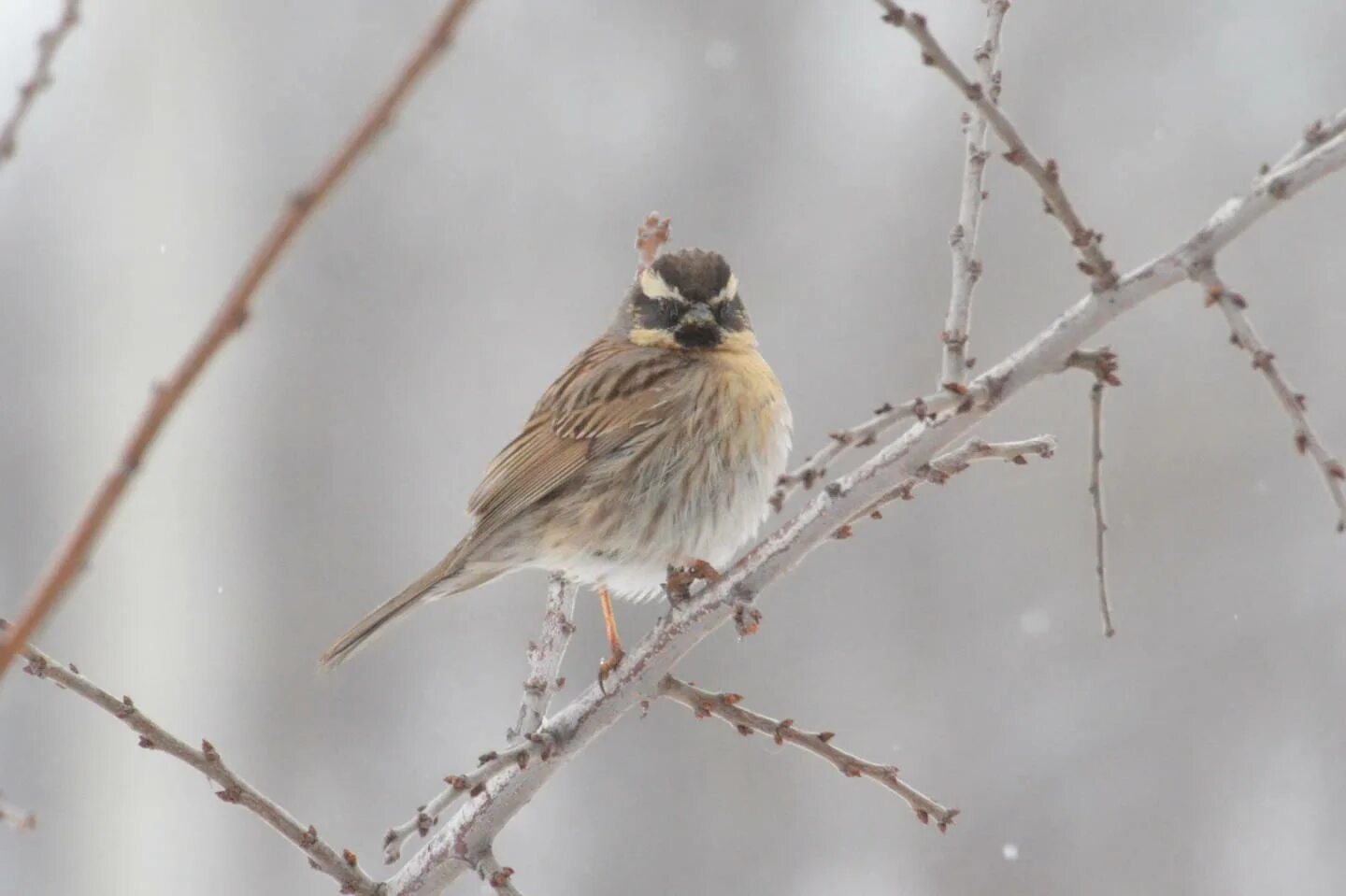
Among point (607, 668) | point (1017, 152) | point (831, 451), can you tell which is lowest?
point (831, 451)

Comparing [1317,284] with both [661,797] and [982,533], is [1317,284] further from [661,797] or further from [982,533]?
[661,797]

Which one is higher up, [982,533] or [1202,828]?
[982,533]

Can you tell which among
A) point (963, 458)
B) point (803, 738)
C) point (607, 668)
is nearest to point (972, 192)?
point (963, 458)

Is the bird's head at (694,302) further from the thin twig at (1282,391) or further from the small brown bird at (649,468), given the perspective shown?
the thin twig at (1282,391)

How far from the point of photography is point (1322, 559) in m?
9.44

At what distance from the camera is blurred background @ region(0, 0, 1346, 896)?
9.27m

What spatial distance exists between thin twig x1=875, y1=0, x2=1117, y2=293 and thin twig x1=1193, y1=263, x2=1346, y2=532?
222 millimetres

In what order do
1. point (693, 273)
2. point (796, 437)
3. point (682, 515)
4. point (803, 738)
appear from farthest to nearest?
point (796, 437) → point (693, 273) → point (682, 515) → point (803, 738)

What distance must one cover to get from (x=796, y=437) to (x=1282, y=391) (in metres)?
7.94

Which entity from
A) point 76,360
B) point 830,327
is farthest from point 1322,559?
point 76,360

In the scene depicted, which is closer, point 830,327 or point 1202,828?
point 1202,828

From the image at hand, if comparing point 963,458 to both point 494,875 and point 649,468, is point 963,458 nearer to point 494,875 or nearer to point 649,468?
point 494,875

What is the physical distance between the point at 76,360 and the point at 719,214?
4.73 meters

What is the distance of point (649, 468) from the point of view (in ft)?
16.1
